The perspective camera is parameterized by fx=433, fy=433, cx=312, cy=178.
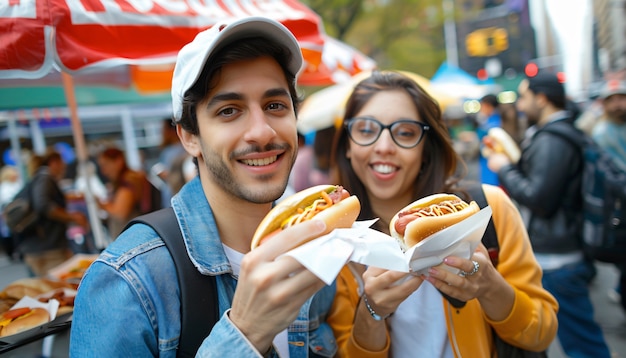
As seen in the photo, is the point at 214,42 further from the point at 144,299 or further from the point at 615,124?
the point at 615,124

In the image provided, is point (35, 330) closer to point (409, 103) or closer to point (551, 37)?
point (409, 103)

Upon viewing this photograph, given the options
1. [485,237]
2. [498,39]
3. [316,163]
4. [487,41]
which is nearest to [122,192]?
[316,163]

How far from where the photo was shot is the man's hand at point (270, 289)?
1.21 m

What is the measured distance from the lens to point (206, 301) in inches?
59.2

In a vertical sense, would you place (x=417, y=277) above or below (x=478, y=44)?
below

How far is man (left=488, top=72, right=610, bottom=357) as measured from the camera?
3.62 m

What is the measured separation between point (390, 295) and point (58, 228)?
15.7 ft

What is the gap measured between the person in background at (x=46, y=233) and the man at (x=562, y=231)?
4.92 metres

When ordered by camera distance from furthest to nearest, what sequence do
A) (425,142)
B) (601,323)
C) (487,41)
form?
(487,41), (601,323), (425,142)

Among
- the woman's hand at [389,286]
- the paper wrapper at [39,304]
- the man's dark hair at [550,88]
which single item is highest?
the man's dark hair at [550,88]

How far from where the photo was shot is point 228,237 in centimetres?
177

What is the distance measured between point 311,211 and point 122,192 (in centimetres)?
456

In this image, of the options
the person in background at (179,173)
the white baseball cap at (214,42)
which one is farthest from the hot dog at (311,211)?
→ the person in background at (179,173)

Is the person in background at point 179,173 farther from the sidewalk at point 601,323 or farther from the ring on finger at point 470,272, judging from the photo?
the ring on finger at point 470,272
